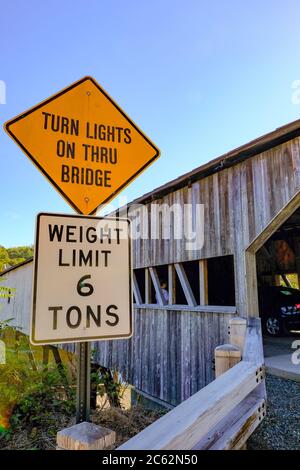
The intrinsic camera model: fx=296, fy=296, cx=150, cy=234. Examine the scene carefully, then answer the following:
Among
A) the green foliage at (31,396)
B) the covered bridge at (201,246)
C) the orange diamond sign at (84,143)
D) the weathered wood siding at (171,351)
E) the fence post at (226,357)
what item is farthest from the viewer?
the weathered wood siding at (171,351)

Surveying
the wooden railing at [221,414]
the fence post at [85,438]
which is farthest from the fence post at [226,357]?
the fence post at [85,438]

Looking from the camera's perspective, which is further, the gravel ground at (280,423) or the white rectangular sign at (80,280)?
the gravel ground at (280,423)

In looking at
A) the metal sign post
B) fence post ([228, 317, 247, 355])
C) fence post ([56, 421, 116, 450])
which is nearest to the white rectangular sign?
the metal sign post

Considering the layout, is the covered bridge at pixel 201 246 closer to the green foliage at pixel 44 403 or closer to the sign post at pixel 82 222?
the green foliage at pixel 44 403

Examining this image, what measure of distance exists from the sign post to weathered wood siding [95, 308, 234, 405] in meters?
4.29

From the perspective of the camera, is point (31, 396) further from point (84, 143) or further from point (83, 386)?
point (84, 143)

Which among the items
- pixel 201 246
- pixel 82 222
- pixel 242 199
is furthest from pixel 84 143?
pixel 201 246

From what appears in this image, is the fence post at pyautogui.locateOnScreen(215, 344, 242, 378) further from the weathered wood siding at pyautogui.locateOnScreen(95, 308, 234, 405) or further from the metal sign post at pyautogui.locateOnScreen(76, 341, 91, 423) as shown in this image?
the weathered wood siding at pyautogui.locateOnScreen(95, 308, 234, 405)

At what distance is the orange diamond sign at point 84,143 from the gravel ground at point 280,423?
247cm

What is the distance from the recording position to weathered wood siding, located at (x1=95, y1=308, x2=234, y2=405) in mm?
5891

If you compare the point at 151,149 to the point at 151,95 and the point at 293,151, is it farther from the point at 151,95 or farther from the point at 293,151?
the point at 151,95

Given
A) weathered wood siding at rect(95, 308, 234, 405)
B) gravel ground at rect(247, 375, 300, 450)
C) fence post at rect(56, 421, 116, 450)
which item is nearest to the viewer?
fence post at rect(56, 421, 116, 450)

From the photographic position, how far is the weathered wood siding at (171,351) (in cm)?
589

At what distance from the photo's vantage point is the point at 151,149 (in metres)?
2.05
